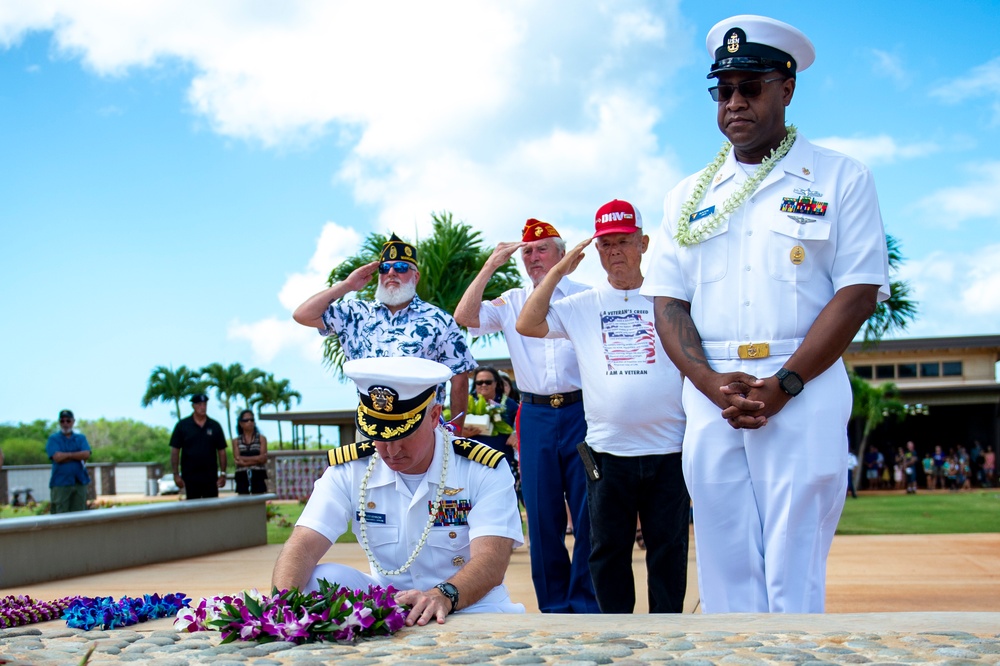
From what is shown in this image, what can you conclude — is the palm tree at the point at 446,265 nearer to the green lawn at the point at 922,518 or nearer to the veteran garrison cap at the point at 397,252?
the green lawn at the point at 922,518

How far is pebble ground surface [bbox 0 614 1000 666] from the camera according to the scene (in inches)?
92.6

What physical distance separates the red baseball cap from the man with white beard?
112cm

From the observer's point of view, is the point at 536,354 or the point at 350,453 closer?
the point at 350,453

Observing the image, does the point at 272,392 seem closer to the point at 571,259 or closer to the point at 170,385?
the point at 170,385

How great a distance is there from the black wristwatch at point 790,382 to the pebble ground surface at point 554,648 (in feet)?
2.13

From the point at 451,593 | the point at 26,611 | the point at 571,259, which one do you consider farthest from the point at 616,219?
the point at 26,611

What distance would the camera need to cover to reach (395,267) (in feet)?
17.7

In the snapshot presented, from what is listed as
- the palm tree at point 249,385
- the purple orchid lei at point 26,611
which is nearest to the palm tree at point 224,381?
the palm tree at point 249,385

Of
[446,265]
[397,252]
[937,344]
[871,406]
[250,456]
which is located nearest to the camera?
[397,252]

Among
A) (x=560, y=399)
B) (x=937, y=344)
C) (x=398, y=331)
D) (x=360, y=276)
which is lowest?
(x=560, y=399)

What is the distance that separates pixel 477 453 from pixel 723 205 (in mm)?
1122

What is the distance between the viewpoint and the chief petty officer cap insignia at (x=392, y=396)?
3.05m

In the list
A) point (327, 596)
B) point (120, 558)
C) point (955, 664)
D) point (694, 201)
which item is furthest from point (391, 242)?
point (120, 558)

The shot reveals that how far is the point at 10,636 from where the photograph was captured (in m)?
3.00
